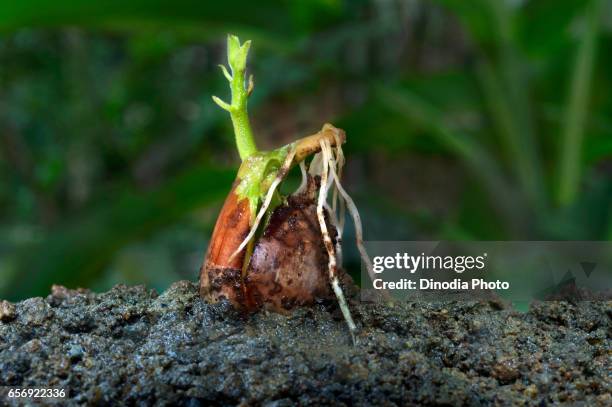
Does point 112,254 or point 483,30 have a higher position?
point 483,30

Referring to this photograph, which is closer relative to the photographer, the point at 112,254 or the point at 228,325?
the point at 228,325

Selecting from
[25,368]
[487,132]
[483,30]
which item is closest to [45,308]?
[25,368]

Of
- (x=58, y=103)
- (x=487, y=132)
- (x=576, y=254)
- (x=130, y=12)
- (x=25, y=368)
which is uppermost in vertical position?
(x=58, y=103)

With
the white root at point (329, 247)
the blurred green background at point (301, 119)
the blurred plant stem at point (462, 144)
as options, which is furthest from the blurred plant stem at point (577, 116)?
the white root at point (329, 247)

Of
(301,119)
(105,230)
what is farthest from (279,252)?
(301,119)

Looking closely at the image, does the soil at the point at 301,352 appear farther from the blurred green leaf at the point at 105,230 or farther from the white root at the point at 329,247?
the blurred green leaf at the point at 105,230

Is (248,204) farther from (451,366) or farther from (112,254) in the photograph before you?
(112,254)

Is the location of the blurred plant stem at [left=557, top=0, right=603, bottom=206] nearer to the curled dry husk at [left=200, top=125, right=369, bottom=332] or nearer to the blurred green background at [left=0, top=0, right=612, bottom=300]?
→ the blurred green background at [left=0, top=0, right=612, bottom=300]
